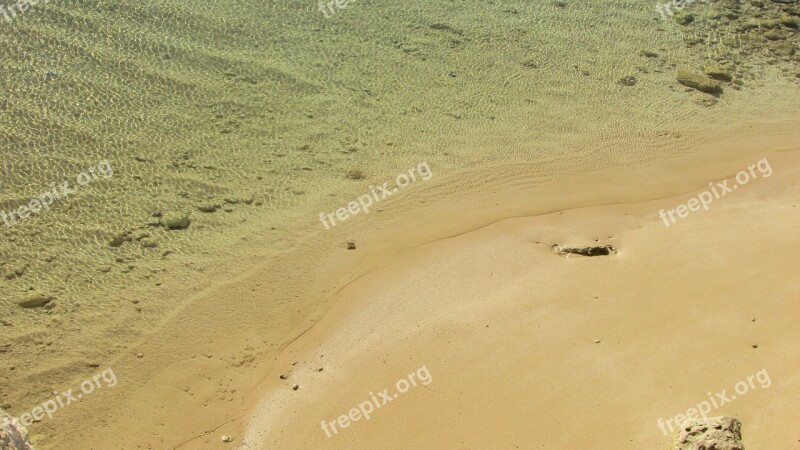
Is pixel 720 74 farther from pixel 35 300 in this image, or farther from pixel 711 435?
pixel 35 300

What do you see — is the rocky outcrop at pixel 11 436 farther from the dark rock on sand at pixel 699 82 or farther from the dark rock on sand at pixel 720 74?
the dark rock on sand at pixel 720 74

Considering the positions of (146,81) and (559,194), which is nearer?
(559,194)

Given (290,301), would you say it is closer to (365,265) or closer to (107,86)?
(365,265)

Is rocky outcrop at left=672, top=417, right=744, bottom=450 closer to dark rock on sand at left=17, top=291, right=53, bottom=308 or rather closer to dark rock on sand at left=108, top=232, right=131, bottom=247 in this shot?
dark rock on sand at left=108, top=232, right=131, bottom=247

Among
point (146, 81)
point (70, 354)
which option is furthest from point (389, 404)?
point (146, 81)

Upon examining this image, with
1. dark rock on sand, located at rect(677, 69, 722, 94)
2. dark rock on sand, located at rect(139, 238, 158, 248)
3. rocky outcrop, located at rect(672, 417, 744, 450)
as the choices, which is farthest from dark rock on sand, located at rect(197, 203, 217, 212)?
dark rock on sand, located at rect(677, 69, 722, 94)

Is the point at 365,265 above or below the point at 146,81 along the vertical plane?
below
